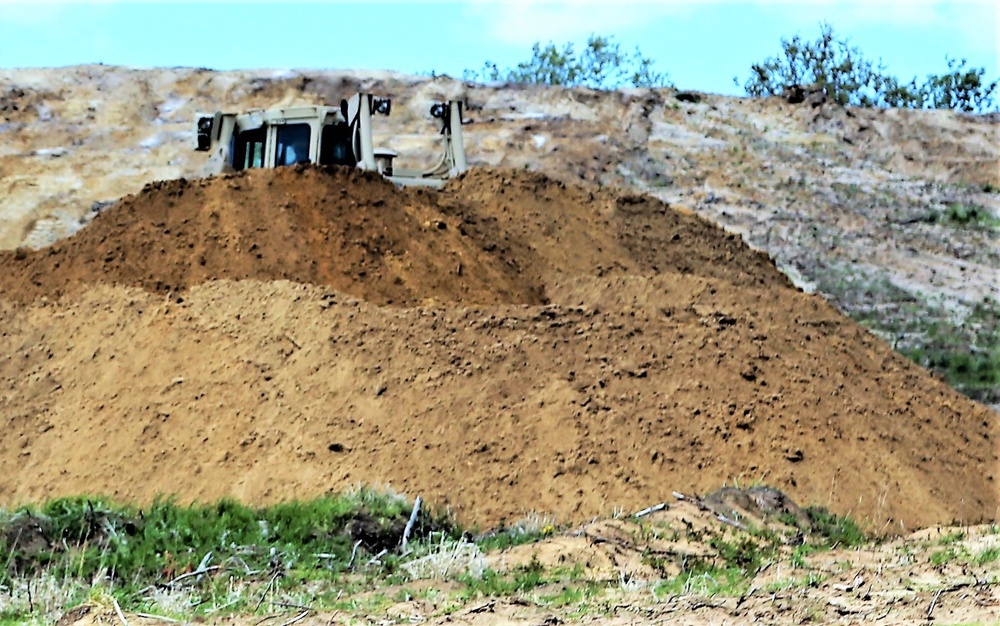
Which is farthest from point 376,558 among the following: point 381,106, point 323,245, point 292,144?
point 292,144

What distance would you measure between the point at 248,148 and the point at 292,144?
0.64 metres

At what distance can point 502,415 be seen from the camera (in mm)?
9180

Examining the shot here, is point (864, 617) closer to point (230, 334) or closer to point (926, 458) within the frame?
point (926, 458)

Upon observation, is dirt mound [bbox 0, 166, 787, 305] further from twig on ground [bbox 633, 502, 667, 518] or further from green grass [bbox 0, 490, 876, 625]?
twig on ground [bbox 633, 502, 667, 518]

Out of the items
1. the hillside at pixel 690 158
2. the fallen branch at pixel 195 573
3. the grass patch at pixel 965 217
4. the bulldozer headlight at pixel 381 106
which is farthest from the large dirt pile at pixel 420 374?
the grass patch at pixel 965 217

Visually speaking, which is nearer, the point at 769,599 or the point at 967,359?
the point at 769,599

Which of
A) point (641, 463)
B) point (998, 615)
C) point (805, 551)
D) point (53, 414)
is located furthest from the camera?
point (53, 414)

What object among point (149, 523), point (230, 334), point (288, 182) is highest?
point (288, 182)

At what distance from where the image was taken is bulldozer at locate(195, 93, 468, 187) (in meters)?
13.9

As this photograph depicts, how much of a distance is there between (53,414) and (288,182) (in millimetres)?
3024

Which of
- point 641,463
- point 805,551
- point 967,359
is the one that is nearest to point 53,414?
point 641,463

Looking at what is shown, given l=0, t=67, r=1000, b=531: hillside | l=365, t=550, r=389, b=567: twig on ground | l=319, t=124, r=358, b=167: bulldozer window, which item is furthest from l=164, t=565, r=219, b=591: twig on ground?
l=319, t=124, r=358, b=167: bulldozer window

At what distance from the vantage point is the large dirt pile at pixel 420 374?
29.1 ft

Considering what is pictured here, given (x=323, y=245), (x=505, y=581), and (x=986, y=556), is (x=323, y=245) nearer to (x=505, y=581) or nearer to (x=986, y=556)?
(x=505, y=581)
